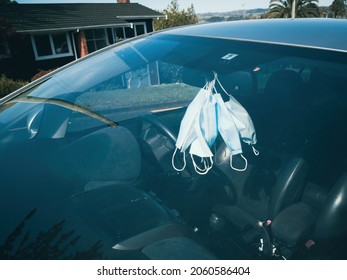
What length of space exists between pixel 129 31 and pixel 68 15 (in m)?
4.23

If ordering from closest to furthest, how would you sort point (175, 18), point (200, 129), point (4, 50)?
point (200, 129) < point (4, 50) < point (175, 18)

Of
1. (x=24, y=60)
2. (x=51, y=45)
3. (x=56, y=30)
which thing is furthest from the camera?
(x=51, y=45)

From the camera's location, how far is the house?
47.8 ft

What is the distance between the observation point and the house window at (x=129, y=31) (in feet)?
64.4

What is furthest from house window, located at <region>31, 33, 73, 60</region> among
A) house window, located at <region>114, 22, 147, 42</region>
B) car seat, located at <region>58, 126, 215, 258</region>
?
car seat, located at <region>58, 126, 215, 258</region>

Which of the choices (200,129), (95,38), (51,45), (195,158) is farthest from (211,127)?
(95,38)

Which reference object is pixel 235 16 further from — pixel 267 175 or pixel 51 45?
pixel 267 175

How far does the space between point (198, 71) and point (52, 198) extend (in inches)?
42.6

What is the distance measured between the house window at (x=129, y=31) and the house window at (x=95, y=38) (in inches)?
35.3

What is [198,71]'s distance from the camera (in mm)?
1697

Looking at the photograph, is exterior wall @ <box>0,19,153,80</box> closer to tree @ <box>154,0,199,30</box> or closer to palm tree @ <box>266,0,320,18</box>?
tree @ <box>154,0,199,30</box>

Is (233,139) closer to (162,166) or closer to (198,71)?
(162,166)

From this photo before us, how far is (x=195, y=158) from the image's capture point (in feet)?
4.33
